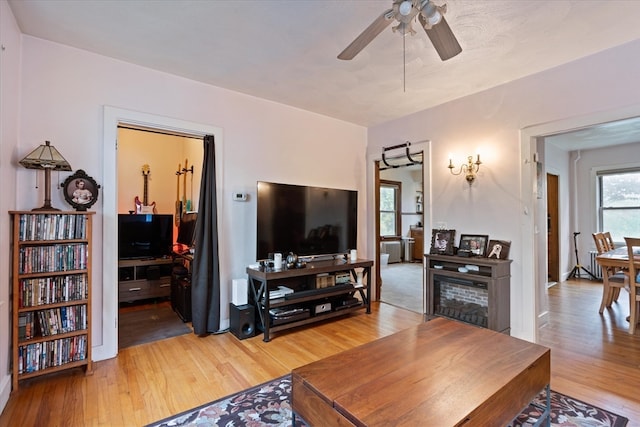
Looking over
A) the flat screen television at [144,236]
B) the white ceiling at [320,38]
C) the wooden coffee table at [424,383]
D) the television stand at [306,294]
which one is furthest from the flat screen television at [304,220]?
the flat screen television at [144,236]

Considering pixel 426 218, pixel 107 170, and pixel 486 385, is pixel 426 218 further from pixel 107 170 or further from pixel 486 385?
pixel 107 170

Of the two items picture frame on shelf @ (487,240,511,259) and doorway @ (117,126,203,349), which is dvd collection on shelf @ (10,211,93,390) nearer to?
doorway @ (117,126,203,349)

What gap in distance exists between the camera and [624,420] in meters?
1.88

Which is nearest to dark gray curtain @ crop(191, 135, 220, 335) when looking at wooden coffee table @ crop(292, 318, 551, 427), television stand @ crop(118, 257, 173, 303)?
television stand @ crop(118, 257, 173, 303)

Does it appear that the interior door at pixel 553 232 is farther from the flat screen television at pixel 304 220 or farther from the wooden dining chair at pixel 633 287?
the flat screen television at pixel 304 220

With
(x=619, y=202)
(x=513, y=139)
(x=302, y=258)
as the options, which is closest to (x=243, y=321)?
(x=302, y=258)

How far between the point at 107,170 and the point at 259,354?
2.13 meters

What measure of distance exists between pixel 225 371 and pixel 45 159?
2118 mm

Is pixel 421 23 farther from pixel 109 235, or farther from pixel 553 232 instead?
pixel 553 232

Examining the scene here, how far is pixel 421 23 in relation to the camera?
5.30ft

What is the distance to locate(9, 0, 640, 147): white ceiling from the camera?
2.04 meters

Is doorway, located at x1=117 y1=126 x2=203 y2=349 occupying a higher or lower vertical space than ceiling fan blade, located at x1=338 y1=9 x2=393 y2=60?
lower

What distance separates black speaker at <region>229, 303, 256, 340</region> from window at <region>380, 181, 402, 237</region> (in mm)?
5703

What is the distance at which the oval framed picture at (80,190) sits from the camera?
2.50m
